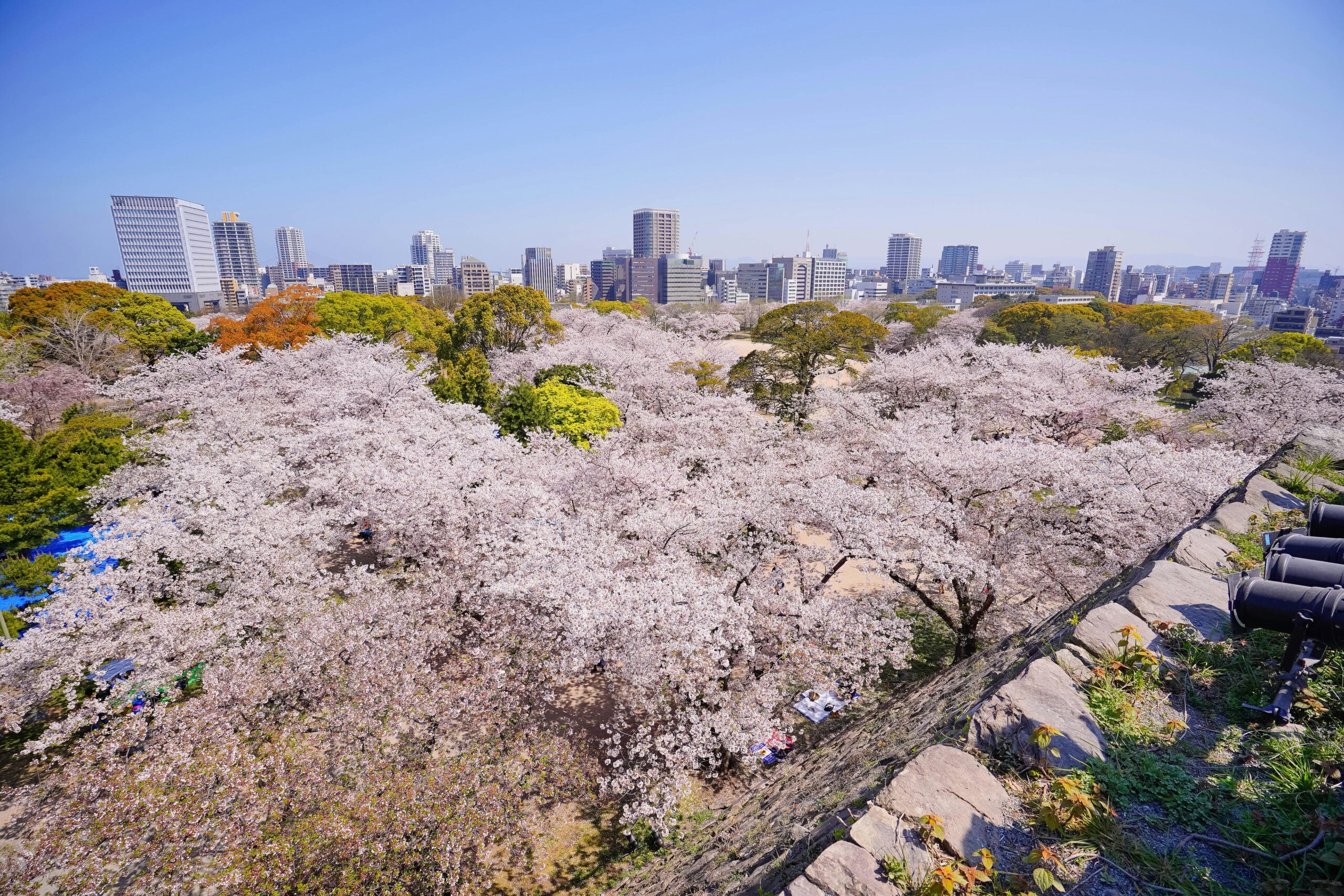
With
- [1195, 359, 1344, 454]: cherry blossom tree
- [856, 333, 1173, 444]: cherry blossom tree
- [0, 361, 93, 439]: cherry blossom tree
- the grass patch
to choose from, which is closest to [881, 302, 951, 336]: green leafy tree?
[856, 333, 1173, 444]: cherry blossom tree

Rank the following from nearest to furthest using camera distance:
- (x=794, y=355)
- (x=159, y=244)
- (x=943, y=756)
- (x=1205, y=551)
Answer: (x=943, y=756)
(x=1205, y=551)
(x=794, y=355)
(x=159, y=244)

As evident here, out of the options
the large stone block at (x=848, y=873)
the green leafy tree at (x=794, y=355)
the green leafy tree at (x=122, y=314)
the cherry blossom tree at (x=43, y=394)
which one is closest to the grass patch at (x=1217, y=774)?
the large stone block at (x=848, y=873)

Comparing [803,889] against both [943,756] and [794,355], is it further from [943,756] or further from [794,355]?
[794,355]

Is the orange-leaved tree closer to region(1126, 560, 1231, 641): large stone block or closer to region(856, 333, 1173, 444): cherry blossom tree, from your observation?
region(856, 333, 1173, 444): cherry blossom tree

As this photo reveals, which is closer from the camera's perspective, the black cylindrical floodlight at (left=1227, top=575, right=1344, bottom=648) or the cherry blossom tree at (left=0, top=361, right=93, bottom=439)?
the black cylindrical floodlight at (left=1227, top=575, right=1344, bottom=648)

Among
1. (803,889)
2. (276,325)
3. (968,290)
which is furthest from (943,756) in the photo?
(968,290)
